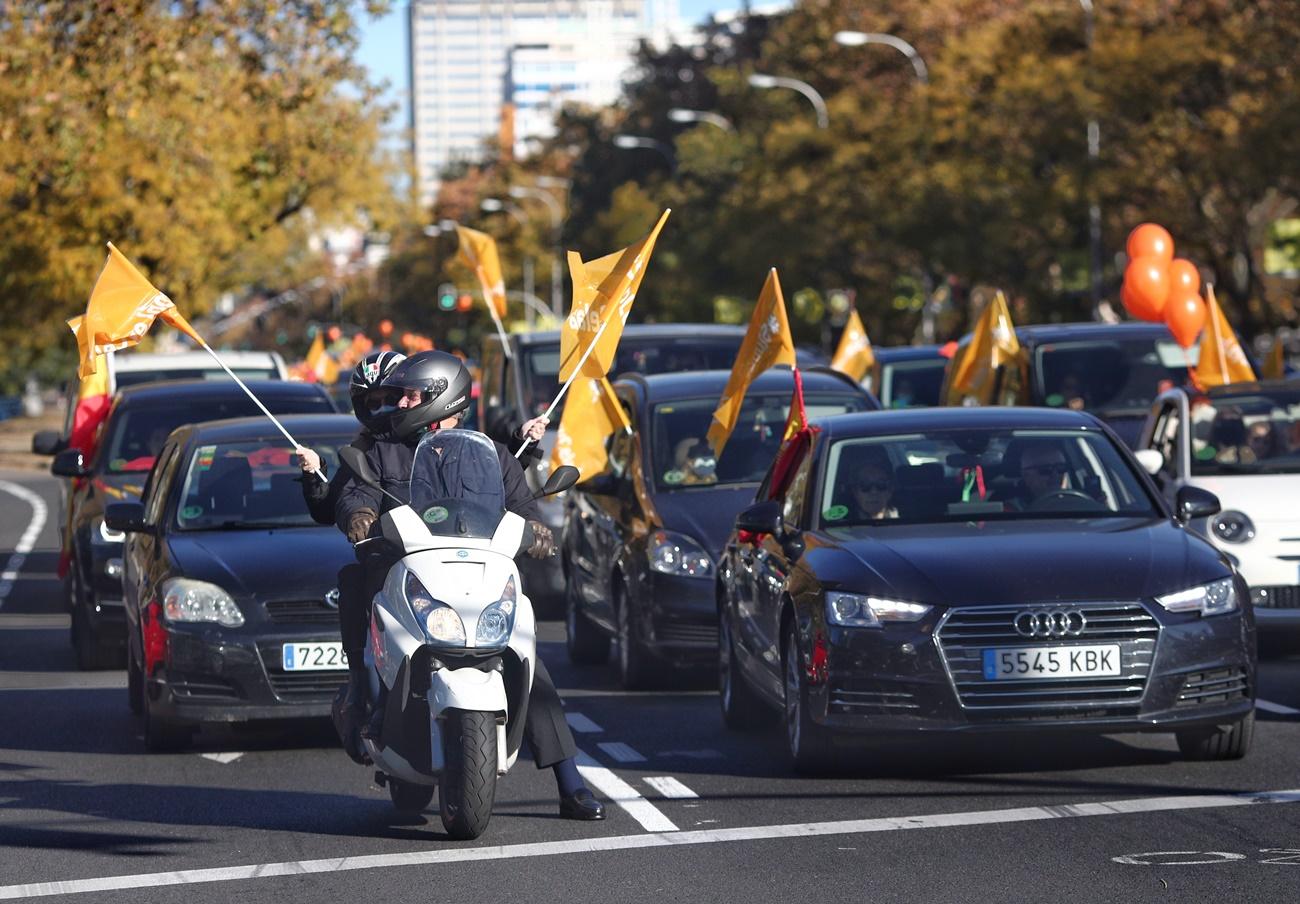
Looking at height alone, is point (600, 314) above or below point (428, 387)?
below

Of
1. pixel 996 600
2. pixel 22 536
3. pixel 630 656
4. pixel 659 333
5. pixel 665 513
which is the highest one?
pixel 996 600

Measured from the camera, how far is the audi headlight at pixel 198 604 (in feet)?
34.9

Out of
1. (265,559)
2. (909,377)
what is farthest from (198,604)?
(909,377)

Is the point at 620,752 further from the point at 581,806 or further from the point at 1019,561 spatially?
the point at 1019,561

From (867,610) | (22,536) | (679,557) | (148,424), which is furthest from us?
(22,536)

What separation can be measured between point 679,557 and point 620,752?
7.21 feet

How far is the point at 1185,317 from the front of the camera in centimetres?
1981

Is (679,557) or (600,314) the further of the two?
(679,557)

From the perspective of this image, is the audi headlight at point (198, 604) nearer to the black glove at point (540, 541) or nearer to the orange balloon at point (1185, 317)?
the black glove at point (540, 541)

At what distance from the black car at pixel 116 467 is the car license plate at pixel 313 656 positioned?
13.4 ft

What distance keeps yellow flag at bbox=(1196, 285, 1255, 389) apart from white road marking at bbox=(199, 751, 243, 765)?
897cm

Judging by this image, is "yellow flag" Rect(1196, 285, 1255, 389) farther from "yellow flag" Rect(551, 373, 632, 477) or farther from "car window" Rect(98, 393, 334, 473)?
"car window" Rect(98, 393, 334, 473)

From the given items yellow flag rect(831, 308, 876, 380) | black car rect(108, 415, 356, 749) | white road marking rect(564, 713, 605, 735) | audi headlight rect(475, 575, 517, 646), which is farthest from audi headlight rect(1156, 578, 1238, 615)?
yellow flag rect(831, 308, 876, 380)

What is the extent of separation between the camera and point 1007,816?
27.9ft
